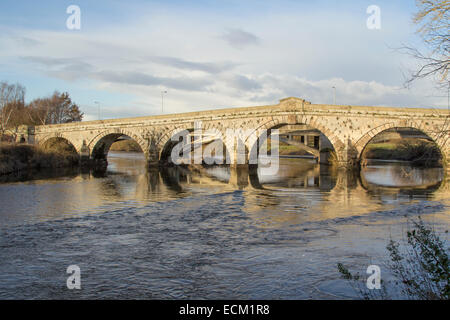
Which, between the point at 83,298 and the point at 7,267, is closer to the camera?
the point at 83,298

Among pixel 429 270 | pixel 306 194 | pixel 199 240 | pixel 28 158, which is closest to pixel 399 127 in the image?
pixel 306 194

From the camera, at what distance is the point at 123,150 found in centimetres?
9144

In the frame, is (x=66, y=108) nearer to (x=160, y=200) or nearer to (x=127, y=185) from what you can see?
(x=127, y=185)

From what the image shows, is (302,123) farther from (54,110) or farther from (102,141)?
(54,110)

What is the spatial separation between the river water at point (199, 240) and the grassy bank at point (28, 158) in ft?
52.1

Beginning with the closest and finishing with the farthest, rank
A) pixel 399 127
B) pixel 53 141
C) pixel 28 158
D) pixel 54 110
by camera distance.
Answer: pixel 399 127
pixel 28 158
pixel 53 141
pixel 54 110

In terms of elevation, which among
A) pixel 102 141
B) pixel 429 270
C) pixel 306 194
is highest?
pixel 102 141

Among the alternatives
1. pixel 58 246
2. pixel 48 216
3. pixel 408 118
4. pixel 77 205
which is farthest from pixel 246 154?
pixel 58 246

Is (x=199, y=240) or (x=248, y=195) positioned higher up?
(x=248, y=195)

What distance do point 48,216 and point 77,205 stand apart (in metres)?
Answer: 2.79

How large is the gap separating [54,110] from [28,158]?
40446 millimetres

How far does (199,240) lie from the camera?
466 inches

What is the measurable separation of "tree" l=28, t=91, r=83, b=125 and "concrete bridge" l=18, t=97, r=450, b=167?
31.3 m

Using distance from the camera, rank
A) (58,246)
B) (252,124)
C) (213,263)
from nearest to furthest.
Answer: (213,263)
(58,246)
(252,124)
